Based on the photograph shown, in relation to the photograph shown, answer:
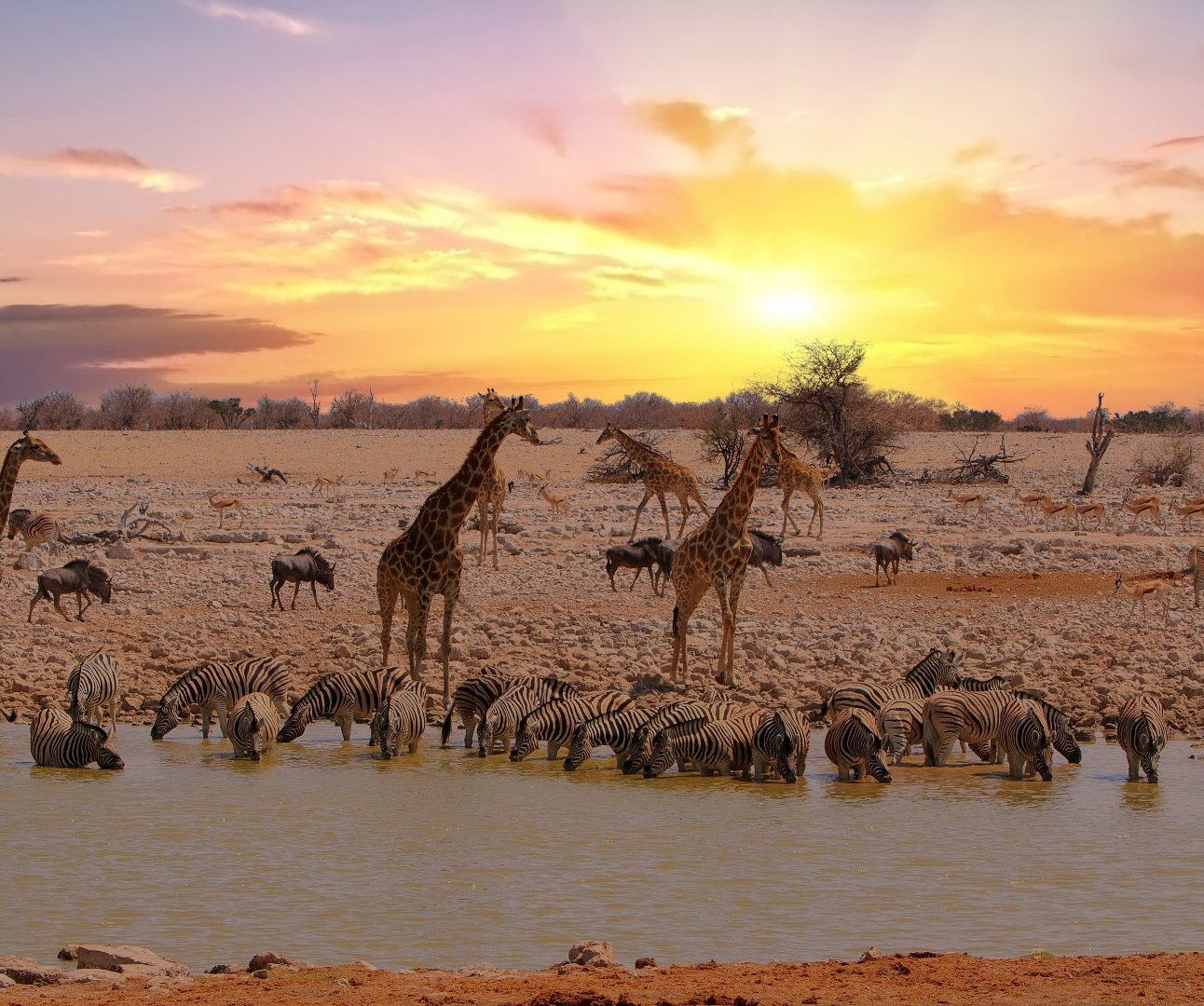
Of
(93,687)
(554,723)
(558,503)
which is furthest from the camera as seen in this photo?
(558,503)

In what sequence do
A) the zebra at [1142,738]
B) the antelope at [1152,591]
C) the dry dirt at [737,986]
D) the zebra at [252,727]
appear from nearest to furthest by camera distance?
the dry dirt at [737,986] → the zebra at [1142,738] → the zebra at [252,727] → the antelope at [1152,591]

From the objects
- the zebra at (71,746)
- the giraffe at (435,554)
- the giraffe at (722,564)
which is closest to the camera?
the zebra at (71,746)

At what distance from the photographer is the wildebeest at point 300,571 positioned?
18688mm

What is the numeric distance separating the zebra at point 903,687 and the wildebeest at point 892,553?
6962 millimetres

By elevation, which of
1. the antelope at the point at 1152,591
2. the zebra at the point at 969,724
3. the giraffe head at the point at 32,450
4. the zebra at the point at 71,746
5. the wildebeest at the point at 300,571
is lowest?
the zebra at the point at 71,746

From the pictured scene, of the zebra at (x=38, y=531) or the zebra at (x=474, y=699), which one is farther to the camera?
the zebra at (x=38, y=531)

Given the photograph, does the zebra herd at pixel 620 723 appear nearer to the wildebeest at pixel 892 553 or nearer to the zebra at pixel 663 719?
the zebra at pixel 663 719

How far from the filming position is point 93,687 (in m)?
12.3

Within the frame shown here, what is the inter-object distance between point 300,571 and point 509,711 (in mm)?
7605

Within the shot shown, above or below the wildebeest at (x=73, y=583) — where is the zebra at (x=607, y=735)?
below

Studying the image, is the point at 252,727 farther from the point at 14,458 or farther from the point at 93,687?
the point at 14,458

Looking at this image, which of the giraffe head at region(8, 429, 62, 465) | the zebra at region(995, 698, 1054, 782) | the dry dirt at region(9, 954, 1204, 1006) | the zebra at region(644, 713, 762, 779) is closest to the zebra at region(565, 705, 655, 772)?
the zebra at region(644, 713, 762, 779)

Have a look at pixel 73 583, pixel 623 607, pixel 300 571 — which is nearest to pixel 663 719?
pixel 623 607

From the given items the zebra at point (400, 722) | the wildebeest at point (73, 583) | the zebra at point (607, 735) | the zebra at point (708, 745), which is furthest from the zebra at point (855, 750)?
the wildebeest at point (73, 583)
